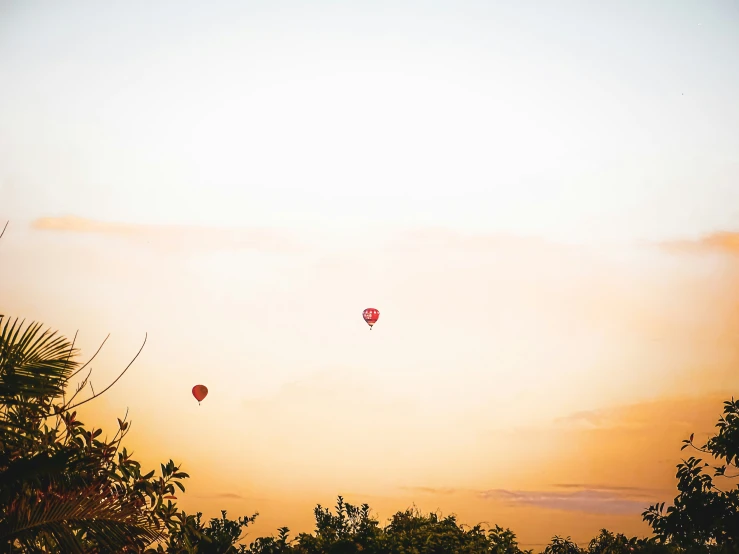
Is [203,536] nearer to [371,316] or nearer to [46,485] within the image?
[46,485]

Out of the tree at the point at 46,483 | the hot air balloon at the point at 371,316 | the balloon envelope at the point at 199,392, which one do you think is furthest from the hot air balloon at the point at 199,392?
the tree at the point at 46,483

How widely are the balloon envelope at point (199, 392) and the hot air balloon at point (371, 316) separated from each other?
1563 cm

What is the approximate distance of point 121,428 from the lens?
13539mm

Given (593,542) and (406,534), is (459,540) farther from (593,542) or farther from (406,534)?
(593,542)

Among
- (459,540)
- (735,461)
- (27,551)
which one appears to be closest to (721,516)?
(735,461)

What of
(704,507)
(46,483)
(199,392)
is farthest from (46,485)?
(199,392)

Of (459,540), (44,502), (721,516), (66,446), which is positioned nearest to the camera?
(44,502)

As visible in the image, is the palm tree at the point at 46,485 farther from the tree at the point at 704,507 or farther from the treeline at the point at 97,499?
the tree at the point at 704,507

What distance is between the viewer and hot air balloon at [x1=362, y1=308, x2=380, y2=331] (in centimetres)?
5591

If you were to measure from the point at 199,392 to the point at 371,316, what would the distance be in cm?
1683

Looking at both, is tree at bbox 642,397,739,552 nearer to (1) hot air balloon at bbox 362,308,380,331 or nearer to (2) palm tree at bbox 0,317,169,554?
(2) palm tree at bbox 0,317,169,554

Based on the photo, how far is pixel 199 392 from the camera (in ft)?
138

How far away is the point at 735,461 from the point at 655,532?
7.63 ft

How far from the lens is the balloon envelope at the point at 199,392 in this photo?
136ft
